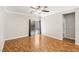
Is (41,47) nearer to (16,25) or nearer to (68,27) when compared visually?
(68,27)

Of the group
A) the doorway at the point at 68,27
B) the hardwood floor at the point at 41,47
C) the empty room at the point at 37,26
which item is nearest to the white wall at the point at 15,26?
the empty room at the point at 37,26

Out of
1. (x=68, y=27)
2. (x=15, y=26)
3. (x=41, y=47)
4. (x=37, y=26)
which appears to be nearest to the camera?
(x=41, y=47)

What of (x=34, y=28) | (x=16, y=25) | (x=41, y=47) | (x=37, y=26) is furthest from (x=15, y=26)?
(x=41, y=47)

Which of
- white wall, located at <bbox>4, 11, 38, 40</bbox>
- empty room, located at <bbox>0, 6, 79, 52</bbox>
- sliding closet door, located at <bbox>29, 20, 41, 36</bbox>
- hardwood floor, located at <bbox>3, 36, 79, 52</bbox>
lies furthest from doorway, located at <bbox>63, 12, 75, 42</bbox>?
white wall, located at <bbox>4, 11, 38, 40</bbox>

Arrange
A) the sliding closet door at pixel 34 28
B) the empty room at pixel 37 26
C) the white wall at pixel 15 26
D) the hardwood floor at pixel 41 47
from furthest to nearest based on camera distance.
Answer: the sliding closet door at pixel 34 28, the white wall at pixel 15 26, the empty room at pixel 37 26, the hardwood floor at pixel 41 47

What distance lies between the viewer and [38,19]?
8461mm

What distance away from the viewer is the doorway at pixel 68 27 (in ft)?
19.4

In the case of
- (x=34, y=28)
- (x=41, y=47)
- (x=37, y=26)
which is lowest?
(x=41, y=47)

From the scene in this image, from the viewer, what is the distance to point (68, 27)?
20.4ft

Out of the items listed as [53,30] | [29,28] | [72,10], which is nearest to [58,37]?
[53,30]

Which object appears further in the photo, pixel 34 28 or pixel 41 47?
pixel 34 28

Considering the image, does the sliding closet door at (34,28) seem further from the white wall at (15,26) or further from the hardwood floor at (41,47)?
the hardwood floor at (41,47)

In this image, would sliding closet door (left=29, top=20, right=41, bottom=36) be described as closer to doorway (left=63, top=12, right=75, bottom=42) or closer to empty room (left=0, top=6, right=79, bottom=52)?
empty room (left=0, top=6, right=79, bottom=52)
